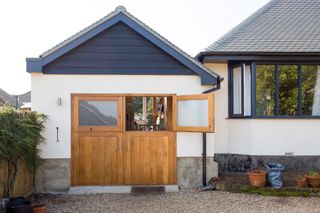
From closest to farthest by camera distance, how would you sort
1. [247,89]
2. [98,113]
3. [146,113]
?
[98,113] → [247,89] → [146,113]

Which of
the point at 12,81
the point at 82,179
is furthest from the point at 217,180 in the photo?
the point at 12,81

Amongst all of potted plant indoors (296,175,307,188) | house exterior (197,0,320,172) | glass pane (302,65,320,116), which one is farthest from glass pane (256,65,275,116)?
potted plant indoors (296,175,307,188)

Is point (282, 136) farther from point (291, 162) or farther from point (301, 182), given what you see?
point (301, 182)

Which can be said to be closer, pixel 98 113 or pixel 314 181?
pixel 314 181

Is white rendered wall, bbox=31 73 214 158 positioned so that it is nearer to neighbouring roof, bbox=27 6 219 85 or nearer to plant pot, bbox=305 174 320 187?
neighbouring roof, bbox=27 6 219 85

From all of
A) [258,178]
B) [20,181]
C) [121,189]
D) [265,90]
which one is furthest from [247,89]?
[20,181]

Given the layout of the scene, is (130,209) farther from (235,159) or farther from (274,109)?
(274,109)

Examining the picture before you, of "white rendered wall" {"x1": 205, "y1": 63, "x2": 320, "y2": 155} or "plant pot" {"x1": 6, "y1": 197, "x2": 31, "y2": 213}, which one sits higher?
"white rendered wall" {"x1": 205, "y1": 63, "x2": 320, "y2": 155}

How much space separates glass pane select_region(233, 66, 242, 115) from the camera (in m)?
11.9

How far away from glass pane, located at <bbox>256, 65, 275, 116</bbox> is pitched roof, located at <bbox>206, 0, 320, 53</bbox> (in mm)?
671

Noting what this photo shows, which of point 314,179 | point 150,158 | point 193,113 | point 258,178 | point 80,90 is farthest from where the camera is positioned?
point 150,158

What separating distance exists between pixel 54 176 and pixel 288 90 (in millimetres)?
7719

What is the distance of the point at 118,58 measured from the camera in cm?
1033

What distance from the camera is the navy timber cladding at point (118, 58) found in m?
10.2
